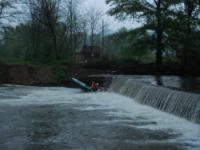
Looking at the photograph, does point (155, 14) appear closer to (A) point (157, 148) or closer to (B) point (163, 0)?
(B) point (163, 0)

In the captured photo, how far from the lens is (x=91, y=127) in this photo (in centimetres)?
1506

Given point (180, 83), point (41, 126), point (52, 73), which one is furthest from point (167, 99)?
Answer: point (52, 73)

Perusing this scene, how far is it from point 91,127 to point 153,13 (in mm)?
24404

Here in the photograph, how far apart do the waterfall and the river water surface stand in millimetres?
389

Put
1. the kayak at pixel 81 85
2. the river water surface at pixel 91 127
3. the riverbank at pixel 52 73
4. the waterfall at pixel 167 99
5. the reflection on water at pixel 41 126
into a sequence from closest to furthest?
the river water surface at pixel 91 127, the reflection on water at pixel 41 126, the waterfall at pixel 167 99, the kayak at pixel 81 85, the riverbank at pixel 52 73

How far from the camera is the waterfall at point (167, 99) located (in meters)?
16.2

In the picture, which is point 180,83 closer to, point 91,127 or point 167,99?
point 167,99

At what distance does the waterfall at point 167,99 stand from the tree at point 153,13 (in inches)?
495

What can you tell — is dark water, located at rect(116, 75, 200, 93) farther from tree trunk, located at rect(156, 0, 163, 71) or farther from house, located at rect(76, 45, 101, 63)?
house, located at rect(76, 45, 101, 63)

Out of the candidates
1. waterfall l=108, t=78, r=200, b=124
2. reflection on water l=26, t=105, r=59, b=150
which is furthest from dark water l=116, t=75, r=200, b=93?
reflection on water l=26, t=105, r=59, b=150

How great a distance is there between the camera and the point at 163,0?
3828cm

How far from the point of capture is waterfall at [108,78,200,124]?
16.2m

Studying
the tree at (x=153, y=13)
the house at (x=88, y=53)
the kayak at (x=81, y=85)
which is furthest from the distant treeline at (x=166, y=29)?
the house at (x=88, y=53)

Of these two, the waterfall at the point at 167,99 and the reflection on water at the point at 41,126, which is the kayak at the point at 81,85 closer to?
the waterfall at the point at 167,99
